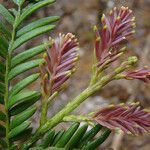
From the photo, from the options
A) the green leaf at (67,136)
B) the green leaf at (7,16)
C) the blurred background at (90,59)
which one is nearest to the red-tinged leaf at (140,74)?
the green leaf at (67,136)

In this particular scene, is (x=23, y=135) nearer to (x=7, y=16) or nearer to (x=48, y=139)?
(x=48, y=139)

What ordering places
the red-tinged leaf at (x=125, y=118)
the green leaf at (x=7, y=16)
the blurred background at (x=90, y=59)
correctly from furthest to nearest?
the blurred background at (x=90, y=59) < the green leaf at (x=7, y=16) < the red-tinged leaf at (x=125, y=118)

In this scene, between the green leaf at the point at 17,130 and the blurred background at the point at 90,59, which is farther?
the blurred background at the point at 90,59

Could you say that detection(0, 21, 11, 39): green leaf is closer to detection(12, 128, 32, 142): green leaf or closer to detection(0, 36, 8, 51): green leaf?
detection(0, 36, 8, 51): green leaf

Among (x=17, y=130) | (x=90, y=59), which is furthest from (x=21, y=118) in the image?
(x=90, y=59)

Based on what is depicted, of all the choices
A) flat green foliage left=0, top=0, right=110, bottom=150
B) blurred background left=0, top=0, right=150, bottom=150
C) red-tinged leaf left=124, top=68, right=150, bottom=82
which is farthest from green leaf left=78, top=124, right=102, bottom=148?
blurred background left=0, top=0, right=150, bottom=150

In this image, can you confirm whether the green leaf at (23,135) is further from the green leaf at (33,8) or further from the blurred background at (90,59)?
the blurred background at (90,59)
